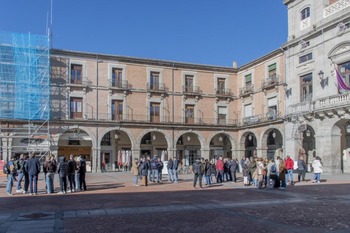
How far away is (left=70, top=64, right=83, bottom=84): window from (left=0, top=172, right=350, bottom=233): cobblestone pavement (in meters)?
21.6

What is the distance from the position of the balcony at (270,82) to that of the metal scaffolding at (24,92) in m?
19.4

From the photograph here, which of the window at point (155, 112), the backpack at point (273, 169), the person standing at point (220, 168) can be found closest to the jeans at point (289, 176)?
the backpack at point (273, 169)

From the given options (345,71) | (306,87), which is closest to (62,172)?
(345,71)

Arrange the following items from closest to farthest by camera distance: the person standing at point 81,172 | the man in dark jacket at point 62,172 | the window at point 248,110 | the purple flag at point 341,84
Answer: the man in dark jacket at point 62,172
the person standing at point 81,172
the purple flag at point 341,84
the window at point 248,110

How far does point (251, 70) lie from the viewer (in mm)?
38875

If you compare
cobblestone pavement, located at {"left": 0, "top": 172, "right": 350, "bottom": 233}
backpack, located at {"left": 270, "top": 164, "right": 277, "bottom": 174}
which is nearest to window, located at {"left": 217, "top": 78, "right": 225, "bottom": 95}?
backpack, located at {"left": 270, "top": 164, "right": 277, "bottom": 174}

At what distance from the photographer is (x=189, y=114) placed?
39500 mm

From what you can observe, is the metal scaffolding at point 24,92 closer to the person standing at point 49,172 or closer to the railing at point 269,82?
the person standing at point 49,172

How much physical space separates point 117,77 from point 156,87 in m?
4.05

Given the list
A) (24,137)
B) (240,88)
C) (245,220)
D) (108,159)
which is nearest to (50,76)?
(24,137)

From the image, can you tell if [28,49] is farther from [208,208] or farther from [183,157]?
[208,208]

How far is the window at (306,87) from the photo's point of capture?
29.2m

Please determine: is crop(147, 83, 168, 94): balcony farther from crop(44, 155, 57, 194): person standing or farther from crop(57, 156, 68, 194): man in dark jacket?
crop(44, 155, 57, 194): person standing

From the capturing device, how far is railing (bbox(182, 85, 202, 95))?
129 feet
